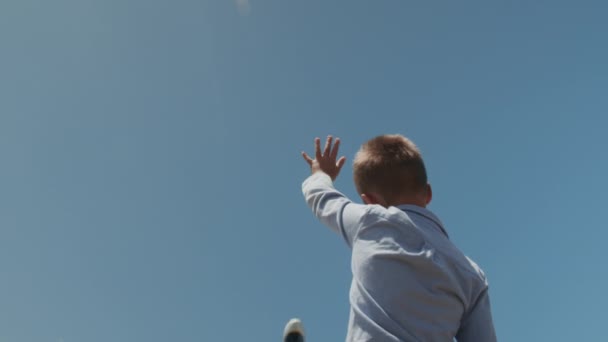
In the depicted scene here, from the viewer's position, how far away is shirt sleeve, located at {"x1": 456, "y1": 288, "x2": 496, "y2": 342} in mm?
2508

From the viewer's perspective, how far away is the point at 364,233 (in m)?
2.58

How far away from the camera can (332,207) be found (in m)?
2.81

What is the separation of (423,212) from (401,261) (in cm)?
40

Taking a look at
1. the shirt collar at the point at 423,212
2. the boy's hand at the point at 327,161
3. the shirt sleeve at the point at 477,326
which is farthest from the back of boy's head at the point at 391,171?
the shirt sleeve at the point at 477,326

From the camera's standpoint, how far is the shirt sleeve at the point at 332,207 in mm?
2643

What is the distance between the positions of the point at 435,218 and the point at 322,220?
64 centimetres

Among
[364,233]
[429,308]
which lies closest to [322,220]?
[364,233]

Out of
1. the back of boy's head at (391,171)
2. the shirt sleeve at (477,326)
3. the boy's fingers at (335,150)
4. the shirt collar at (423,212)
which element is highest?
the boy's fingers at (335,150)

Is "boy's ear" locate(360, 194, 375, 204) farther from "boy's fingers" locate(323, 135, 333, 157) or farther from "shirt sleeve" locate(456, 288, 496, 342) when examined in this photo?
"shirt sleeve" locate(456, 288, 496, 342)

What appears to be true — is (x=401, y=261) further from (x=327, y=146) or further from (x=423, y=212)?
(x=327, y=146)

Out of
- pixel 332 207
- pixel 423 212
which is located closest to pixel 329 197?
pixel 332 207

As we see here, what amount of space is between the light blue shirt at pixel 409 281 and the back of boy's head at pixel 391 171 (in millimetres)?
178

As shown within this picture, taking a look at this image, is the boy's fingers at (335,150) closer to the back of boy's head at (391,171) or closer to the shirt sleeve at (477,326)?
the back of boy's head at (391,171)

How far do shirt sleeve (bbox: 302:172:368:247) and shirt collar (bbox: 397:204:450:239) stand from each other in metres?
0.24
